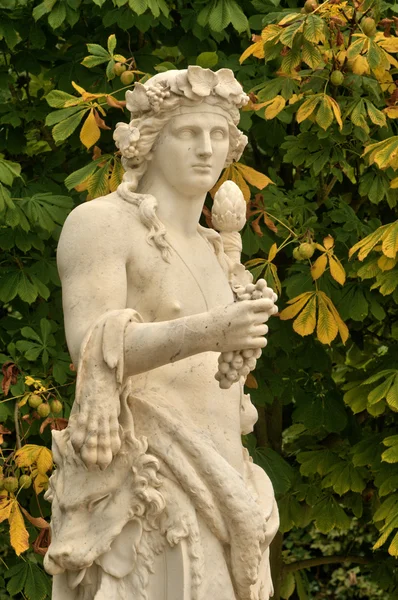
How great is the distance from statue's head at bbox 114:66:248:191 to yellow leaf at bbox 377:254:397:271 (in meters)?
2.96

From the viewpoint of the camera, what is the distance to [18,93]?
11562mm

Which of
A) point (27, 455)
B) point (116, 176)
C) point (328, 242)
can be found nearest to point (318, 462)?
point (328, 242)

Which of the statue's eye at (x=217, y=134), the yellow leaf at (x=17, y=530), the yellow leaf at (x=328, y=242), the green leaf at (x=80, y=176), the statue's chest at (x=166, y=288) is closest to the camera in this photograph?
the statue's chest at (x=166, y=288)

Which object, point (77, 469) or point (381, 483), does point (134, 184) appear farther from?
point (381, 483)

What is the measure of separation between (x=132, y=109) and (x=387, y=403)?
3455mm

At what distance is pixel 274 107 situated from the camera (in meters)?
10.0

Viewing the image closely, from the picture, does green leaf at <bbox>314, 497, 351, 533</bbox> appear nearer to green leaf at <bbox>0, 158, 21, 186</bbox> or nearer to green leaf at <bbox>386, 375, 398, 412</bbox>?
green leaf at <bbox>386, 375, 398, 412</bbox>

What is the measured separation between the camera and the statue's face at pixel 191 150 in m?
6.84

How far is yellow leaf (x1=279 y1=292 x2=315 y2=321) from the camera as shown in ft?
32.4

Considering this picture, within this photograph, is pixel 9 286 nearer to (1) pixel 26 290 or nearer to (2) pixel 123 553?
(1) pixel 26 290

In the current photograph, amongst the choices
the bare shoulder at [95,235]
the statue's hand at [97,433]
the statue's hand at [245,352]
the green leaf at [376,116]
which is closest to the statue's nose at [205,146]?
the bare shoulder at [95,235]

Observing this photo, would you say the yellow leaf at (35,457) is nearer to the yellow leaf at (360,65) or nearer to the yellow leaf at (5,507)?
the yellow leaf at (5,507)

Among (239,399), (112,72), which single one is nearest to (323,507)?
(112,72)

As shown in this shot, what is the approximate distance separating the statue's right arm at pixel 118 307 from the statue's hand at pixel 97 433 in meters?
0.17
